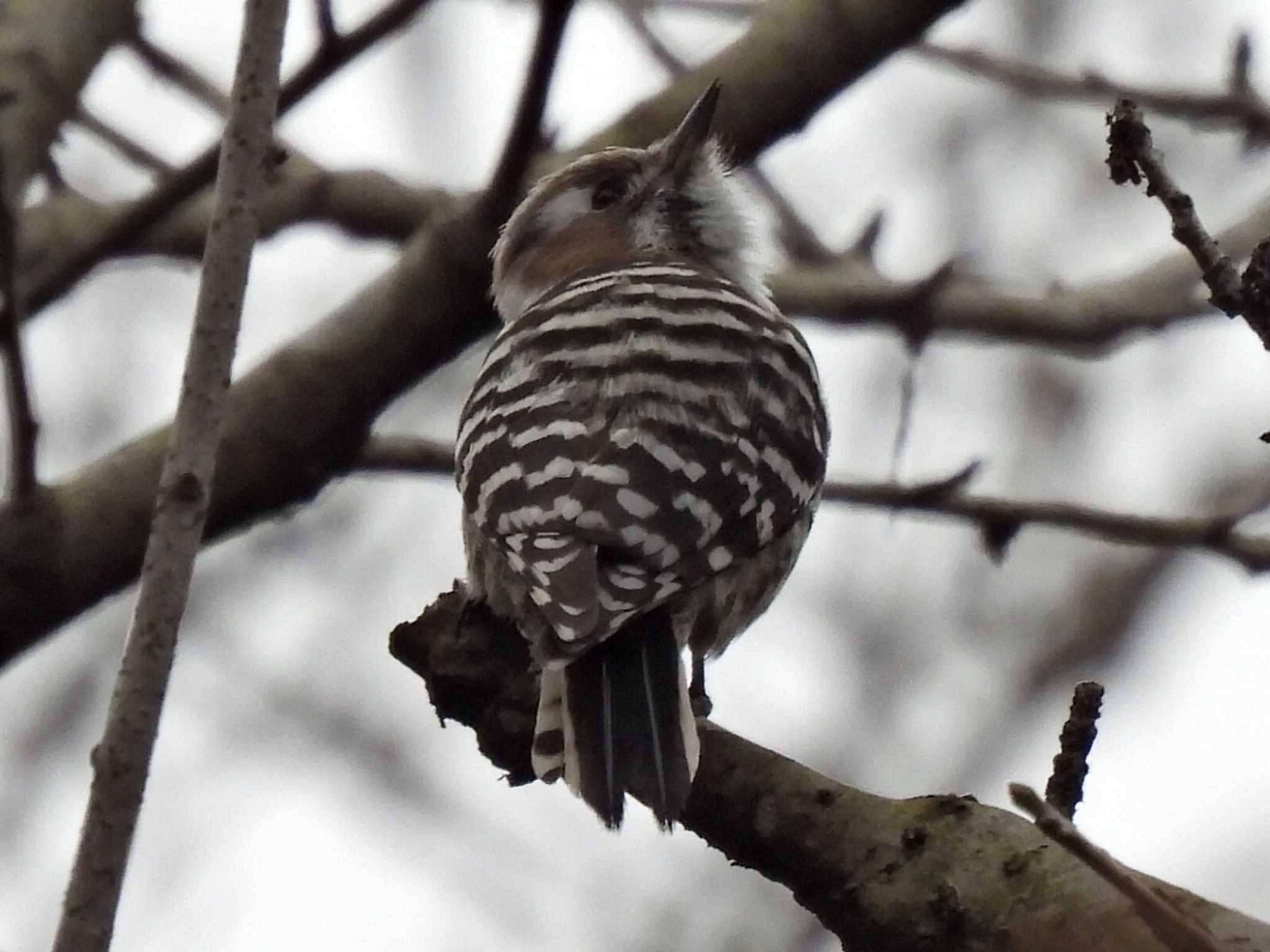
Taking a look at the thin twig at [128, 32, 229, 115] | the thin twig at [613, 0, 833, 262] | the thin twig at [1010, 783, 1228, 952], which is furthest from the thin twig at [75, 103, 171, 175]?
the thin twig at [1010, 783, 1228, 952]

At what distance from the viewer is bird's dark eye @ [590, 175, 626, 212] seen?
685cm

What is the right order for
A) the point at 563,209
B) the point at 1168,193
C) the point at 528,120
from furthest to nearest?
the point at 563,209
the point at 528,120
the point at 1168,193

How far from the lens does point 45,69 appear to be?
5414 millimetres

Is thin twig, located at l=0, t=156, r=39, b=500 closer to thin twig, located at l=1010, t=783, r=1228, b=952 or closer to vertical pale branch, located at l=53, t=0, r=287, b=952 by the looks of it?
vertical pale branch, located at l=53, t=0, r=287, b=952

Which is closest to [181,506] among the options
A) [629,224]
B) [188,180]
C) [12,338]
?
[12,338]

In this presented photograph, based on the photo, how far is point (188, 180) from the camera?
4508 millimetres

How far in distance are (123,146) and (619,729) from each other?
3084mm

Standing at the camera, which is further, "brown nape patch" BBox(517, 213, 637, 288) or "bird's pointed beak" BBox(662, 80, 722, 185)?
"brown nape patch" BBox(517, 213, 637, 288)

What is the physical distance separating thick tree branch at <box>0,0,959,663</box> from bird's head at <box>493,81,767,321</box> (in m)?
1.50

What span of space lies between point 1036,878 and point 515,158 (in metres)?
2.05

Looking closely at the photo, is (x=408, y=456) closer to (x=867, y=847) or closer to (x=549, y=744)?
(x=549, y=744)

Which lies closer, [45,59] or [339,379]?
[339,379]

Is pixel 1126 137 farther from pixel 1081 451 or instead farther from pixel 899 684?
pixel 1081 451

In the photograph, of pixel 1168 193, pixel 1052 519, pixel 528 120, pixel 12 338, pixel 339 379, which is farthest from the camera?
pixel 1052 519
